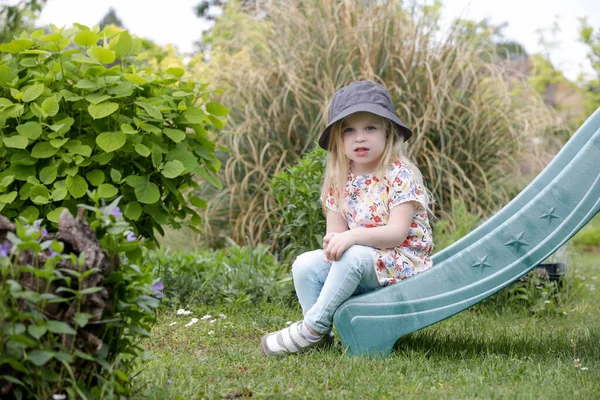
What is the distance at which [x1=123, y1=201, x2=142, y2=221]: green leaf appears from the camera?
298 centimetres

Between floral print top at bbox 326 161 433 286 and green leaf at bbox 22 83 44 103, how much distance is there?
1358 millimetres

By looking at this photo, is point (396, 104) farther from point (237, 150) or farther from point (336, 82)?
point (237, 150)

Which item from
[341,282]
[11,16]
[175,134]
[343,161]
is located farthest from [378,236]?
[11,16]

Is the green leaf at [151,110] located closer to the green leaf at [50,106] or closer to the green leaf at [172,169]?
the green leaf at [172,169]

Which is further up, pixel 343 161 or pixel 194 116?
pixel 194 116

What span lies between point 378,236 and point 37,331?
56.2 inches

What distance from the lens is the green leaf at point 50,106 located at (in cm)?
281

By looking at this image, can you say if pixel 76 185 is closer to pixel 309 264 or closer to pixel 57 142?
pixel 57 142

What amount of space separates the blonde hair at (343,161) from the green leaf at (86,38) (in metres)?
1.09

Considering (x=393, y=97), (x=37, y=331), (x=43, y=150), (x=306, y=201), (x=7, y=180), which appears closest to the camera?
(x=37, y=331)

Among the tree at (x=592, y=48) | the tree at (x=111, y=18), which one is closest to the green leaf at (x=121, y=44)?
the tree at (x=592, y=48)

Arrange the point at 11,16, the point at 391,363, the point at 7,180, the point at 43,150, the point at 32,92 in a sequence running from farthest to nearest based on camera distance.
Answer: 1. the point at 11,16
2. the point at 43,150
3. the point at 32,92
4. the point at 7,180
5. the point at 391,363

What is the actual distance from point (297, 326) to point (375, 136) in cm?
82

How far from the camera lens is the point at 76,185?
290 centimetres
